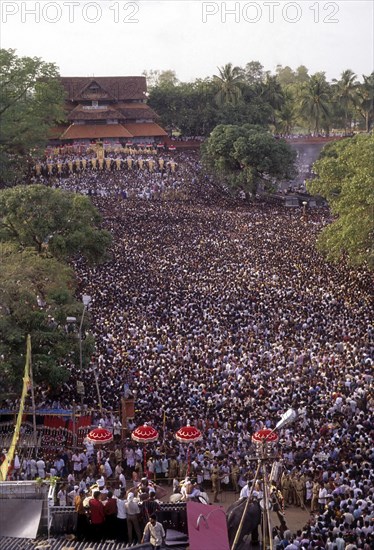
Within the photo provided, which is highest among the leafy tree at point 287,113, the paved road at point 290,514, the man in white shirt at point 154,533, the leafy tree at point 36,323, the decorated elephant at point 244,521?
the leafy tree at point 287,113

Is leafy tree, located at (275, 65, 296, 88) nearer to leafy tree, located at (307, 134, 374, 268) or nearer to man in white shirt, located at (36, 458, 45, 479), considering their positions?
leafy tree, located at (307, 134, 374, 268)

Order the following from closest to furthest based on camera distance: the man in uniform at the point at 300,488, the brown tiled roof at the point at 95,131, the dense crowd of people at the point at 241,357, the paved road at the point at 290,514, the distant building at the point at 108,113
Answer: the paved road at the point at 290,514 < the man in uniform at the point at 300,488 < the dense crowd of people at the point at 241,357 < the brown tiled roof at the point at 95,131 < the distant building at the point at 108,113

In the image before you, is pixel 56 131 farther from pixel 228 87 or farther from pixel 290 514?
pixel 290 514

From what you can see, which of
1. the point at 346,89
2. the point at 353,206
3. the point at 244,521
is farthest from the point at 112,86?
the point at 244,521

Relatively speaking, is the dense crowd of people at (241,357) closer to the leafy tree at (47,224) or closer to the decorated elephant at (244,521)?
the decorated elephant at (244,521)

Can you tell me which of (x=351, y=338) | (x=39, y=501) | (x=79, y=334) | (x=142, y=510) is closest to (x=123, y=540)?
(x=142, y=510)

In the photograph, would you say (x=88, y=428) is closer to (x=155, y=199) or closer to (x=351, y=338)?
(x=351, y=338)

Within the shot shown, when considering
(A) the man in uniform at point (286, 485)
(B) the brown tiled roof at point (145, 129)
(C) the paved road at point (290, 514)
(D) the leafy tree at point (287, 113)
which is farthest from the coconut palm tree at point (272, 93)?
(A) the man in uniform at point (286, 485)
